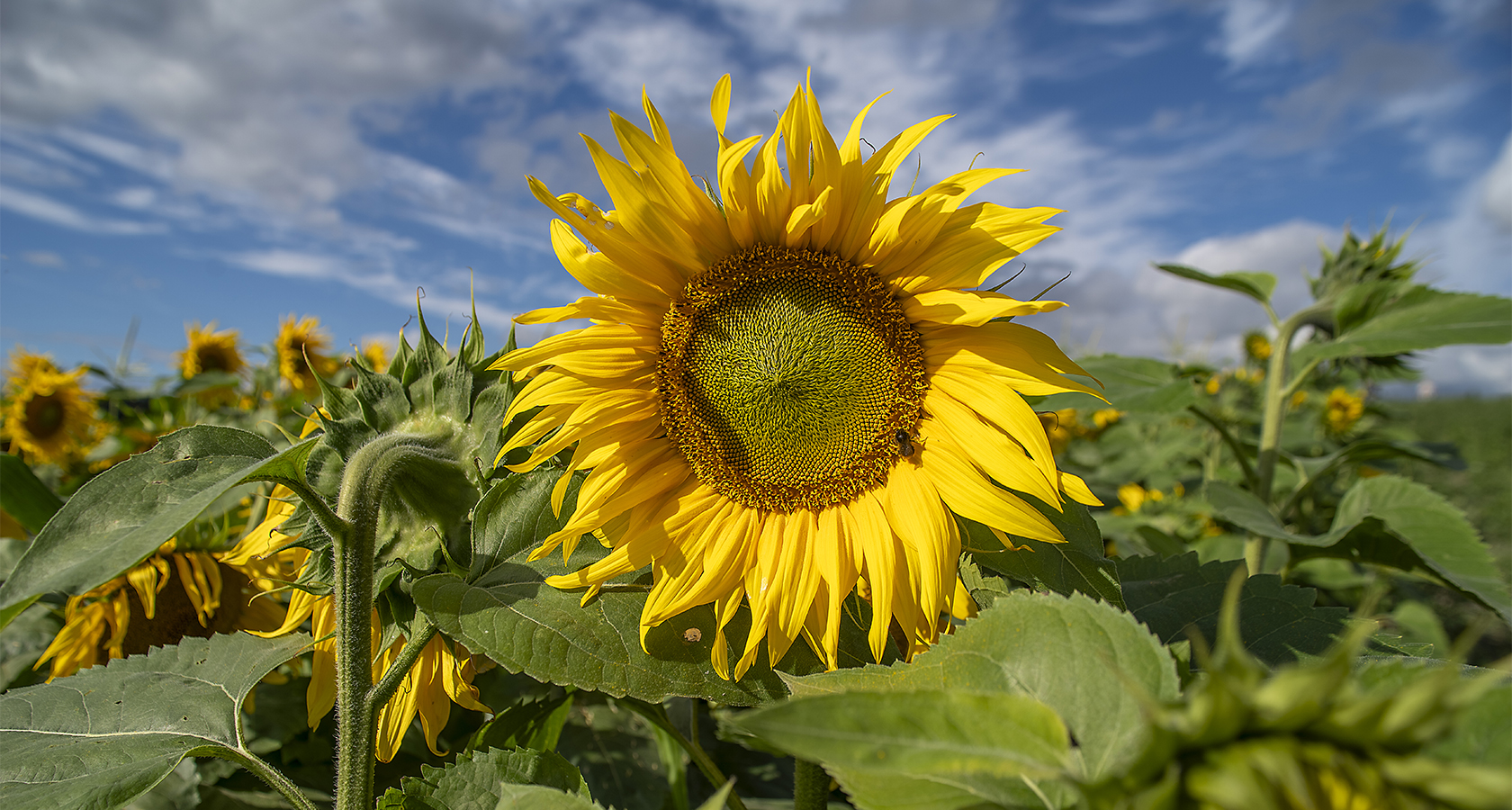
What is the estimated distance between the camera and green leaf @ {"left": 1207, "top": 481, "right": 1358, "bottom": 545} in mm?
1825

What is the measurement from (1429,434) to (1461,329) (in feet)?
82.2

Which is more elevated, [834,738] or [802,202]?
[802,202]

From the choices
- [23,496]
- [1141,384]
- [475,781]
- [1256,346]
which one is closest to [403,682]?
[475,781]

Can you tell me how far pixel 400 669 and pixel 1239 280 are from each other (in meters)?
2.65

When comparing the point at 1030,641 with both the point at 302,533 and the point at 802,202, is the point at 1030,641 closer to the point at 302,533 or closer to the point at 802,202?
the point at 802,202

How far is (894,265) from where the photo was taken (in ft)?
4.23

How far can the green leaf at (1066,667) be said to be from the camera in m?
0.72

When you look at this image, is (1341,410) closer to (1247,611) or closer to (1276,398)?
(1276,398)

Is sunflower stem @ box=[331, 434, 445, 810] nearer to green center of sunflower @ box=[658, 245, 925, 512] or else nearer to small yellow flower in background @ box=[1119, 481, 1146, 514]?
green center of sunflower @ box=[658, 245, 925, 512]

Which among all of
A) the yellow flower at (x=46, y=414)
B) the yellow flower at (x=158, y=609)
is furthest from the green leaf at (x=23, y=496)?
the yellow flower at (x=46, y=414)

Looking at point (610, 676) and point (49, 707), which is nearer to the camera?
point (610, 676)

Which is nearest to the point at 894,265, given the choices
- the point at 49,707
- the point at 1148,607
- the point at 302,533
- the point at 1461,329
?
the point at 1148,607

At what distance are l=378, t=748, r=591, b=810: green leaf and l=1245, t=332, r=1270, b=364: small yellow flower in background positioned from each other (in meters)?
7.32

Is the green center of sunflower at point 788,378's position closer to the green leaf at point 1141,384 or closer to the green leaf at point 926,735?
the green leaf at point 926,735
